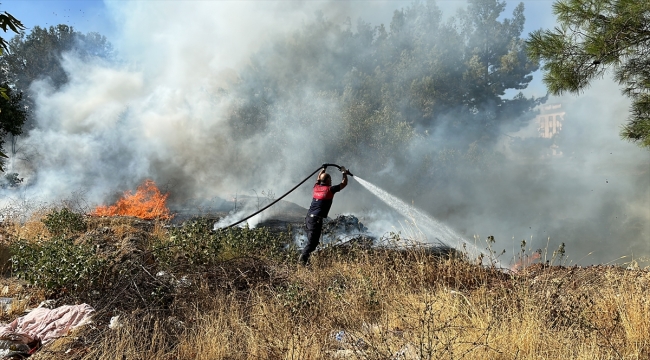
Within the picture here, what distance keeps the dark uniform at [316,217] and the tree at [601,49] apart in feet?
11.5

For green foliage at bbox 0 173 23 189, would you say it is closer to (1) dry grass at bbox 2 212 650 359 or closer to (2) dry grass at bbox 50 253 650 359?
(1) dry grass at bbox 2 212 650 359

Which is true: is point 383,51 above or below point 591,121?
above

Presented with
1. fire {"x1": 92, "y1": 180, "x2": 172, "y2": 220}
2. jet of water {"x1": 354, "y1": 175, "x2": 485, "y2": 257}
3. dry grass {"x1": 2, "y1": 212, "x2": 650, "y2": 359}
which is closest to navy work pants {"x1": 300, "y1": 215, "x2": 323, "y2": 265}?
jet of water {"x1": 354, "y1": 175, "x2": 485, "y2": 257}

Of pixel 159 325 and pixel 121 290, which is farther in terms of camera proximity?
pixel 121 290

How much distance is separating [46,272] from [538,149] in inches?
961

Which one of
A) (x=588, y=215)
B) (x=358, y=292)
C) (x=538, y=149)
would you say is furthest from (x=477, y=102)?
(x=358, y=292)

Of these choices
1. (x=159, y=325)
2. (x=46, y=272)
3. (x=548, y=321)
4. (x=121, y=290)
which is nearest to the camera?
(x=548, y=321)

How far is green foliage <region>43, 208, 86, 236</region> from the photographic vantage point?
756 centimetres

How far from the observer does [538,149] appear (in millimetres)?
24062

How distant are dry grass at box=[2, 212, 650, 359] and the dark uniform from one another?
155 cm

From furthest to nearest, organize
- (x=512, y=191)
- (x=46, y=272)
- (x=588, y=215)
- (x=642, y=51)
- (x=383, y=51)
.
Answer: (x=383, y=51) < (x=512, y=191) < (x=588, y=215) < (x=642, y=51) < (x=46, y=272)

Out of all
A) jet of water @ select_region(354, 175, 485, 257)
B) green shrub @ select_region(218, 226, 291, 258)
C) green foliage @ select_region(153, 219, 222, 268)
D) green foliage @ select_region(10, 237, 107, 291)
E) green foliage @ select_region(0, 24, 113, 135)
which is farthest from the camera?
green foliage @ select_region(0, 24, 113, 135)

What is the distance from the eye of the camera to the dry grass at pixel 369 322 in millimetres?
2775

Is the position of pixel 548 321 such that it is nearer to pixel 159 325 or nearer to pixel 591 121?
pixel 159 325
